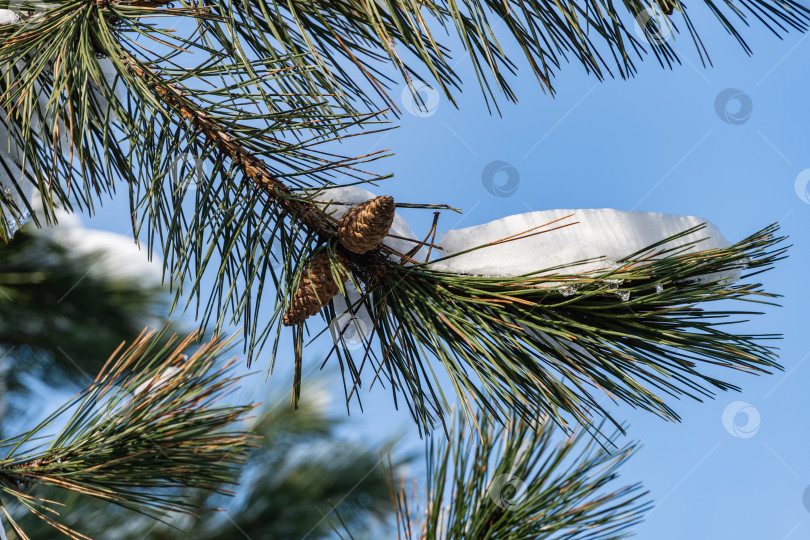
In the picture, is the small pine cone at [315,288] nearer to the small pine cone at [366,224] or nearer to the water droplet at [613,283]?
the small pine cone at [366,224]

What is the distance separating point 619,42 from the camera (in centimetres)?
62

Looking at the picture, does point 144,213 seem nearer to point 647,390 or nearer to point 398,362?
point 398,362

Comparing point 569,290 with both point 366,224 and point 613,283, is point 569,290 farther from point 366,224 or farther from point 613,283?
point 366,224

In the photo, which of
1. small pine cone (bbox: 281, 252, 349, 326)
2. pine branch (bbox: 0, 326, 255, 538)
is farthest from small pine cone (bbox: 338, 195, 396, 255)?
pine branch (bbox: 0, 326, 255, 538)

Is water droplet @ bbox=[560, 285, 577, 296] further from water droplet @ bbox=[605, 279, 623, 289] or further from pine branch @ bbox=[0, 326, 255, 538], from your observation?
pine branch @ bbox=[0, 326, 255, 538]

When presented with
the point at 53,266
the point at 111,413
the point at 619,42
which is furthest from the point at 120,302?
the point at 619,42

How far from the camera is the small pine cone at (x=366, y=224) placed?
541 millimetres

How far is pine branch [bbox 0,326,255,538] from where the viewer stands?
0.86 metres

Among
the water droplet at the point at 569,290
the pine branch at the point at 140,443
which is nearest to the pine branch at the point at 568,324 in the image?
the water droplet at the point at 569,290

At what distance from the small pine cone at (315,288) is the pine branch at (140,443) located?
277 mm

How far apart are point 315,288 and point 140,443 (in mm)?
449

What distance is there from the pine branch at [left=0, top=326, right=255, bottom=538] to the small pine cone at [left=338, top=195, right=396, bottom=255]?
1.15 feet

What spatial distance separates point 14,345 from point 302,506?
43.0 inches

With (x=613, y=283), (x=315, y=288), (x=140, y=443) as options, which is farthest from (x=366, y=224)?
(x=140, y=443)
